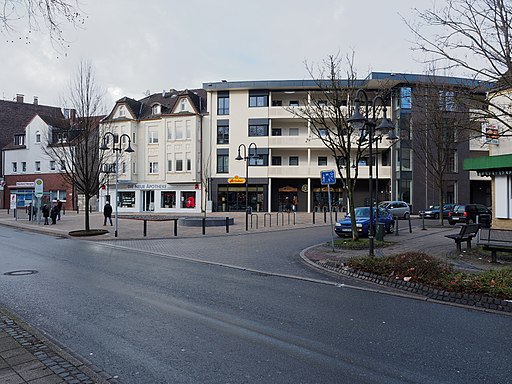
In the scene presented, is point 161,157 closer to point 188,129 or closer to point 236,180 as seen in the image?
point 188,129

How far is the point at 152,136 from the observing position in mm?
49500

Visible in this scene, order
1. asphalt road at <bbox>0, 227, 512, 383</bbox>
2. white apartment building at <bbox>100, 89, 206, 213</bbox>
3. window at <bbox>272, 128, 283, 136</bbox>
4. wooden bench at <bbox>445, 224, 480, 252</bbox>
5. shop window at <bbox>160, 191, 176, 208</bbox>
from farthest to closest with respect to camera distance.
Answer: shop window at <bbox>160, 191, 176, 208</bbox> → window at <bbox>272, 128, 283, 136</bbox> → white apartment building at <bbox>100, 89, 206, 213</bbox> → wooden bench at <bbox>445, 224, 480, 252</bbox> → asphalt road at <bbox>0, 227, 512, 383</bbox>

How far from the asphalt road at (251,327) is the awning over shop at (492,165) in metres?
14.0

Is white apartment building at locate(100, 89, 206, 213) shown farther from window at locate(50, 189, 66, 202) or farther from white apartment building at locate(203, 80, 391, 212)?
window at locate(50, 189, 66, 202)

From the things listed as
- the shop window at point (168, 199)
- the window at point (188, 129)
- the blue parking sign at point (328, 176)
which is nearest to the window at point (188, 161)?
the window at point (188, 129)

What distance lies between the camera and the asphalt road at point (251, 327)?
4457mm

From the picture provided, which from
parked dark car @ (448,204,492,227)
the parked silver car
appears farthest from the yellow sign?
parked dark car @ (448,204,492,227)

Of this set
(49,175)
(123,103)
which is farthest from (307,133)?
(49,175)

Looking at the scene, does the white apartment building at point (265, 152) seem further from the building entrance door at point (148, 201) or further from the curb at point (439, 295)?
the curb at point (439, 295)

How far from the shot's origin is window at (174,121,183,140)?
156ft

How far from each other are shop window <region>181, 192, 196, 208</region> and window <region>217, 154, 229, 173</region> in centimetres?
418

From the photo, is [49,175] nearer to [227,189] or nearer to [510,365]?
[227,189]

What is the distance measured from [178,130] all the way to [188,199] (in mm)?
7997

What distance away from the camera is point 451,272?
911 cm
